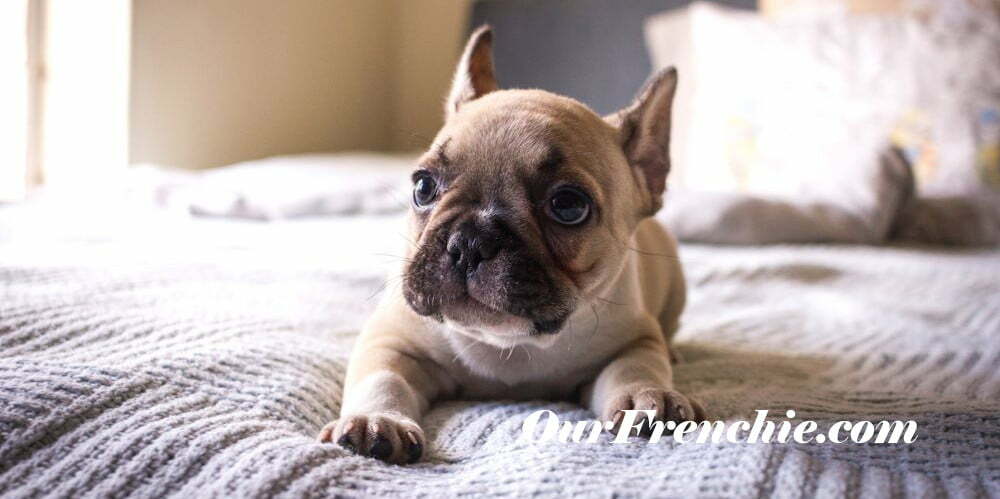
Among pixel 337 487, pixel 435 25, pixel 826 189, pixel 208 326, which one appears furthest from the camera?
pixel 435 25

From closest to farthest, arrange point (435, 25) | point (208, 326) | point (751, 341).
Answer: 1. point (208, 326)
2. point (751, 341)
3. point (435, 25)

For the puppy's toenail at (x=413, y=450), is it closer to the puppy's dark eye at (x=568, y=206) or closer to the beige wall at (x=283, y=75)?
the puppy's dark eye at (x=568, y=206)

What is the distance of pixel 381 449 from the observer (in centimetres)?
94

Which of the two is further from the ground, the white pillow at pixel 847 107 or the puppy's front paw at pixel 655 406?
the white pillow at pixel 847 107

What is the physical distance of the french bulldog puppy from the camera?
1080mm

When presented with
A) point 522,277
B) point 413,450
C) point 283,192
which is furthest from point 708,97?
point 413,450

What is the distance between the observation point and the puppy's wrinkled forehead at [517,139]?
46.4 inches

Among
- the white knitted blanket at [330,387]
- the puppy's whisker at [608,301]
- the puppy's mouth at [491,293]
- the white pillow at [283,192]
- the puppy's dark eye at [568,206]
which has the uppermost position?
the puppy's dark eye at [568,206]

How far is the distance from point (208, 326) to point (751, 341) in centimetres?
101

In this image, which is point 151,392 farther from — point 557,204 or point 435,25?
point 435,25

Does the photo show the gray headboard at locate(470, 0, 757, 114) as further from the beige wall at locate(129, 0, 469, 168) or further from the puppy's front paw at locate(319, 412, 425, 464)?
the puppy's front paw at locate(319, 412, 425, 464)

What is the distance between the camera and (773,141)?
295cm

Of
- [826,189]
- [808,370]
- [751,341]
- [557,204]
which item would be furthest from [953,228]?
[557,204]

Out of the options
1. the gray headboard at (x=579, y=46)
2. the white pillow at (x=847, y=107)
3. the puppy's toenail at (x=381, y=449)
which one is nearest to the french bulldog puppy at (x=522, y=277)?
the puppy's toenail at (x=381, y=449)
